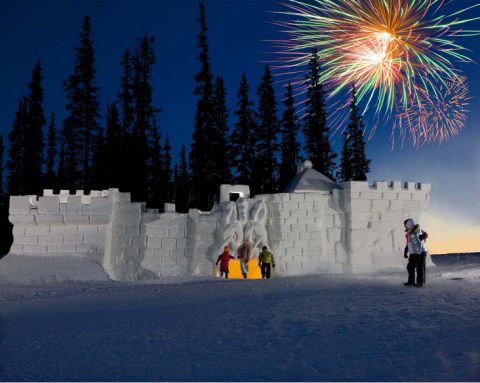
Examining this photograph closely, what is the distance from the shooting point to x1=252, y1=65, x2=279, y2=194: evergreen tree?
31.5 m

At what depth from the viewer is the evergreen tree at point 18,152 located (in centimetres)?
3123

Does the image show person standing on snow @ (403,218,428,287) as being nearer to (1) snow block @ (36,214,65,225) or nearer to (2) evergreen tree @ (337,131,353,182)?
(1) snow block @ (36,214,65,225)

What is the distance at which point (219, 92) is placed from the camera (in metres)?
33.1

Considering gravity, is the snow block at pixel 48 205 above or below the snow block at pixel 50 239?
above

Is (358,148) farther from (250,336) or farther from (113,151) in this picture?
(250,336)

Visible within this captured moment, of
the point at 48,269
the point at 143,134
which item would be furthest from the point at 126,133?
the point at 48,269

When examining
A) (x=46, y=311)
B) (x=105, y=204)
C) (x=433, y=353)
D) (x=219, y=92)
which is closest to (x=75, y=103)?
(x=219, y=92)

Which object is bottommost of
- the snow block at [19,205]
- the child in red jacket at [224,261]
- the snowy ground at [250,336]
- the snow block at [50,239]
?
the snowy ground at [250,336]

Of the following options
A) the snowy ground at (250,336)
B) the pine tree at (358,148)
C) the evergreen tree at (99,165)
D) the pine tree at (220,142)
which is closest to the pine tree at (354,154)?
the pine tree at (358,148)

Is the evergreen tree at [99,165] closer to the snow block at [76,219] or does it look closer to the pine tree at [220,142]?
the pine tree at [220,142]

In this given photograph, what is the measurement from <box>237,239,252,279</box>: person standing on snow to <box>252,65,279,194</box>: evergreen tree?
13325mm

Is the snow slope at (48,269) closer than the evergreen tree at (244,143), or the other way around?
the snow slope at (48,269)

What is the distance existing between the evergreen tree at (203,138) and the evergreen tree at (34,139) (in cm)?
941

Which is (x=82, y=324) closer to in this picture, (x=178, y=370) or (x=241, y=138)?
(x=178, y=370)
